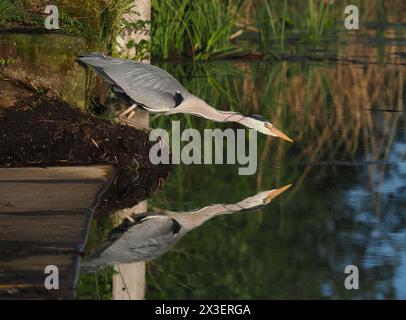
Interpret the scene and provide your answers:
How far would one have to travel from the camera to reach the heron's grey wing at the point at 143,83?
9.53m

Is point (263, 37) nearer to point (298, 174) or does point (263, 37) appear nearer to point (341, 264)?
point (298, 174)

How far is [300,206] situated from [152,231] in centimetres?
132

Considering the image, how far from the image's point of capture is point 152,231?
26.0 feet

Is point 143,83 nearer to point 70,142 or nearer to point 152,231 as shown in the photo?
point 70,142

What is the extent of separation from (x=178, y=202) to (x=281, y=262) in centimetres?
187

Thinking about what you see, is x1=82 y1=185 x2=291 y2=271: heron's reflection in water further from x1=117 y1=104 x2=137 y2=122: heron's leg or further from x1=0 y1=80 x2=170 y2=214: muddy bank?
x1=117 y1=104 x2=137 y2=122: heron's leg

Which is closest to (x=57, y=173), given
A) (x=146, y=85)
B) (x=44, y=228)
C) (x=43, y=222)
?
(x=146, y=85)

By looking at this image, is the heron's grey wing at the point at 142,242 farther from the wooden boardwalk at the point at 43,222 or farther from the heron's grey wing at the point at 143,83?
the heron's grey wing at the point at 143,83

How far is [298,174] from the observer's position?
1003cm

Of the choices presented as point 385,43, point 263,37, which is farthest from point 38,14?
point 385,43

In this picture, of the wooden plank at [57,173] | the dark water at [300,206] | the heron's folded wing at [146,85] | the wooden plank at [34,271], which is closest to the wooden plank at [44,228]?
the wooden plank at [34,271]

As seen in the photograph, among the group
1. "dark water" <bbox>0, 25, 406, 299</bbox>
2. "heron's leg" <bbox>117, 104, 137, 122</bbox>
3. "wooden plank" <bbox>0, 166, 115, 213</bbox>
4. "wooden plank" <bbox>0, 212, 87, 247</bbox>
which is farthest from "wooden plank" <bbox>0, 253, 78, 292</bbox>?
"heron's leg" <bbox>117, 104, 137, 122</bbox>

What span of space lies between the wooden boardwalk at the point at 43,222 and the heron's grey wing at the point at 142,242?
0.17 metres
